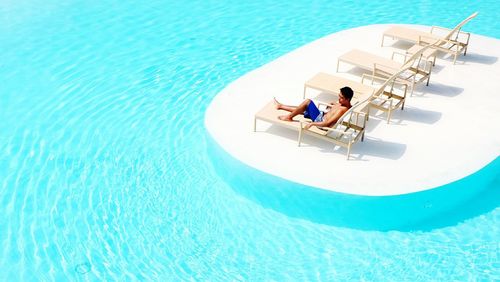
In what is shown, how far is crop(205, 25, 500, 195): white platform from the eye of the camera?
7641mm

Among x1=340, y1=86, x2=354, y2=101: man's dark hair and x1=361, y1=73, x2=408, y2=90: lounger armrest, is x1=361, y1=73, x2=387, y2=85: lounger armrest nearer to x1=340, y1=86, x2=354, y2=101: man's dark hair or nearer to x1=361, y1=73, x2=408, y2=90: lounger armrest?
x1=361, y1=73, x2=408, y2=90: lounger armrest

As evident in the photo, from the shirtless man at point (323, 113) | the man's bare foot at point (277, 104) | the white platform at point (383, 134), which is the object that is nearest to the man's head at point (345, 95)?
the shirtless man at point (323, 113)

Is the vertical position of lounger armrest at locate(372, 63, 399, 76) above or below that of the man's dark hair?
below

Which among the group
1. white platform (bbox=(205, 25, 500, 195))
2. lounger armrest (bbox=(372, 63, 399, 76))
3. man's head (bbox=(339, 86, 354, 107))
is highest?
man's head (bbox=(339, 86, 354, 107))

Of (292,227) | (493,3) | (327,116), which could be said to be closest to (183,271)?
(292,227)

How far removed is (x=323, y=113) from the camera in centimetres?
861

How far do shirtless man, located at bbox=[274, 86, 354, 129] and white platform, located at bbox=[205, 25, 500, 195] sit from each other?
0.34m

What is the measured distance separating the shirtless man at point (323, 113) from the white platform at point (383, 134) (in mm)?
343

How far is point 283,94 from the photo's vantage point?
968 cm

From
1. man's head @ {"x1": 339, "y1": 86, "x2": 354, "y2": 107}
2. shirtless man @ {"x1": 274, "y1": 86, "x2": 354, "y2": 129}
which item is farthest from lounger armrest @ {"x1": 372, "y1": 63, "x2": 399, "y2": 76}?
man's head @ {"x1": 339, "y1": 86, "x2": 354, "y2": 107}

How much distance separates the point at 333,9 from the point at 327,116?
284 inches

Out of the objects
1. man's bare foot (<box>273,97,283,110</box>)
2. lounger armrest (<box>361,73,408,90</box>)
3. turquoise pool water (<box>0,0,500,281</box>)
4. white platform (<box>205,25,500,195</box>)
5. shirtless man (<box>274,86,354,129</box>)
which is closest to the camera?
turquoise pool water (<box>0,0,500,281</box>)

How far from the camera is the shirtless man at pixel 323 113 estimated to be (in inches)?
316

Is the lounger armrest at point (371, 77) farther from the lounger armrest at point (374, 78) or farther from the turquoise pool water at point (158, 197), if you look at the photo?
the turquoise pool water at point (158, 197)
